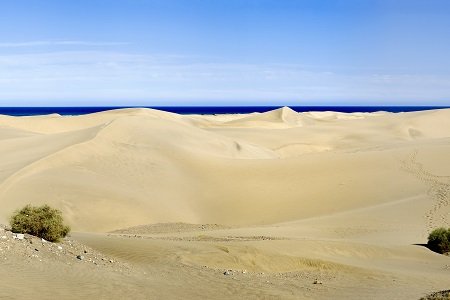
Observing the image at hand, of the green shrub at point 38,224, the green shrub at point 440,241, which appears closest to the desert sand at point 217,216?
the green shrub at point 440,241

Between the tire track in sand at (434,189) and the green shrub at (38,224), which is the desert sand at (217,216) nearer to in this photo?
the tire track in sand at (434,189)

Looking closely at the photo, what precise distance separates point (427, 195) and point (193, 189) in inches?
372

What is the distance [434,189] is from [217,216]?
8695mm

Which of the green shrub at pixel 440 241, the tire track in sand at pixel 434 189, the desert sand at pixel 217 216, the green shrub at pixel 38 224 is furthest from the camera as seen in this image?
the tire track in sand at pixel 434 189

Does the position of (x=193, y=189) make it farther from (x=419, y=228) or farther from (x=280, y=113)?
(x=280, y=113)

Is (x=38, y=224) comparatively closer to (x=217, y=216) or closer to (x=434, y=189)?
(x=217, y=216)

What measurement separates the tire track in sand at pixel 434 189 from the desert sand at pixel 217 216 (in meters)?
0.07

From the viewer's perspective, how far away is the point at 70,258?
10.9 metres

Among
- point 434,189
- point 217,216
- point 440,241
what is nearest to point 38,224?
point 440,241

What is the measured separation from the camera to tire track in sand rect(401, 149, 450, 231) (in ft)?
64.5

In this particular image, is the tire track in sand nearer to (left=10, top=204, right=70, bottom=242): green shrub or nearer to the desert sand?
the desert sand

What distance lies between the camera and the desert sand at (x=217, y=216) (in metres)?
10.4

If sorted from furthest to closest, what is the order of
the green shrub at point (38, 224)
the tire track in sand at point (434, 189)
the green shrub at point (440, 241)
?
the tire track in sand at point (434, 189) → the green shrub at point (440, 241) → the green shrub at point (38, 224)

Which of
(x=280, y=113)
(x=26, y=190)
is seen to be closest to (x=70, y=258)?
(x=26, y=190)
